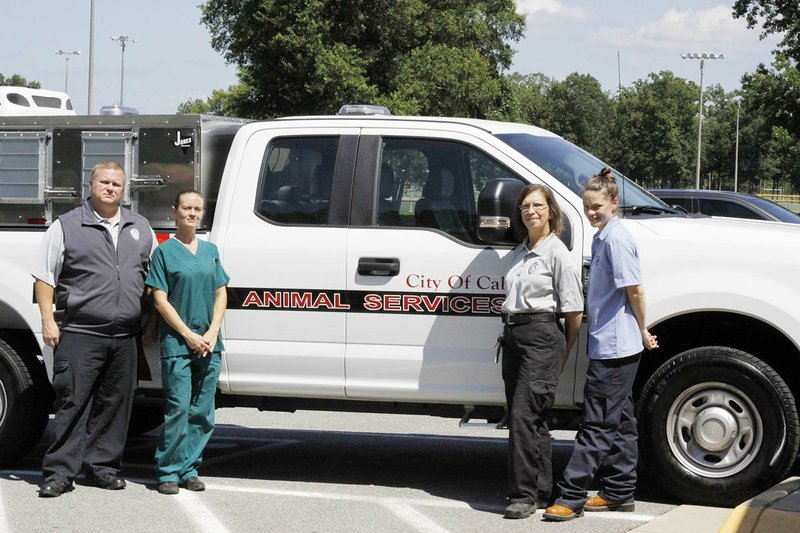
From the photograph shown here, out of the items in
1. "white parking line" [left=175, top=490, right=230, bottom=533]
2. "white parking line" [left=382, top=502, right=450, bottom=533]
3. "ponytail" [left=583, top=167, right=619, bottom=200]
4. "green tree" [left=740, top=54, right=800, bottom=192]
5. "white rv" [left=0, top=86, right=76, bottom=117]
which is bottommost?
"white parking line" [left=175, top=490, right=230, bottom=533]

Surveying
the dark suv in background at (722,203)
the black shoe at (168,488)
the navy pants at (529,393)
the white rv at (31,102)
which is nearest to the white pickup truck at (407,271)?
the navy pants at (529,393)

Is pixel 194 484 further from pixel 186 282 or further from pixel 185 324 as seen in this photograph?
pixel 186 282

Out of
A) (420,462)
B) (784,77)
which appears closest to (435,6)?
(784,77)

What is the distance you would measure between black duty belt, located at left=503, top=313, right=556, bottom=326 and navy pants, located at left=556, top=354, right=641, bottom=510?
309 millimetres

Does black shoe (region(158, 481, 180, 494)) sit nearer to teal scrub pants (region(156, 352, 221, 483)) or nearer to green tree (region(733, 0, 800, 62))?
teal scrub pants (region(156, 352, 221, 483))

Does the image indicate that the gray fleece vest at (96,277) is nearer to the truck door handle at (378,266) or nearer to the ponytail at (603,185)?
the truck door handle at (378,266)

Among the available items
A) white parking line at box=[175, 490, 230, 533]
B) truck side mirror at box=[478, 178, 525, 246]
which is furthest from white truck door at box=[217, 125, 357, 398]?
truck side mirror at box=[478, 178, 525, 246]

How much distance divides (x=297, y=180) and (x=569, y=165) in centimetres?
154

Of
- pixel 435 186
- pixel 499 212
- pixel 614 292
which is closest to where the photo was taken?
pixel 614 292

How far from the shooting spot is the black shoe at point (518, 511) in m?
6.11

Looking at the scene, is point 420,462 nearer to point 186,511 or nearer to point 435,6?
point 186,511

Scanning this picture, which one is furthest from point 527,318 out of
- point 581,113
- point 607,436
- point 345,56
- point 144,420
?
point 581,113

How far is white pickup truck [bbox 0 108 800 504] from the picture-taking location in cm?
607

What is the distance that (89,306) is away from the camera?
672 centimetres
